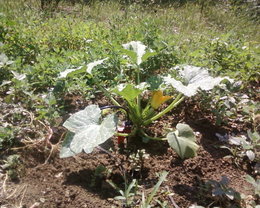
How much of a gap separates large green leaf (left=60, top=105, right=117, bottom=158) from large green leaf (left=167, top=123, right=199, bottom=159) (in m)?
0.34

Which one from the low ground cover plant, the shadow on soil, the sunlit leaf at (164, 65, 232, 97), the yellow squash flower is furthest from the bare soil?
the sunlit leaf at (164, 65, 232, 97)

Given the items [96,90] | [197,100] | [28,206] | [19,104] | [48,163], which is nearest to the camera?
[28,206]

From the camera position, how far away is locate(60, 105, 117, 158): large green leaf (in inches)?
53.7

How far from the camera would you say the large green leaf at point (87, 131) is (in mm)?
1364

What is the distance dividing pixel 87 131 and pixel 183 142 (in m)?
0.51

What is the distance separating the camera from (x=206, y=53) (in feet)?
8.87

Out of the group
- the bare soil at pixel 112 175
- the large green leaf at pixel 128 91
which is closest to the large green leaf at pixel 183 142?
the bare soil at pixel 112 175

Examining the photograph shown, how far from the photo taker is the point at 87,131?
57.0 inches

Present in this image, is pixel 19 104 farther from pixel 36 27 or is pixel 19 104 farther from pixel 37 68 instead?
pixel 36 27

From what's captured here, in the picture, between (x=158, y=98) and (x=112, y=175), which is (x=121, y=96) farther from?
(x=112, y=175)

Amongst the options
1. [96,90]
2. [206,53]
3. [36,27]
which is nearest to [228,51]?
[206,53]

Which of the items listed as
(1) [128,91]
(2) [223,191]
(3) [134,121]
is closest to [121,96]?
(3) [134,121]

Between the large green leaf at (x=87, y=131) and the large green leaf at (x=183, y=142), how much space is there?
34 centimetres

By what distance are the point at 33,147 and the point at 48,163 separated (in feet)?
0.45
